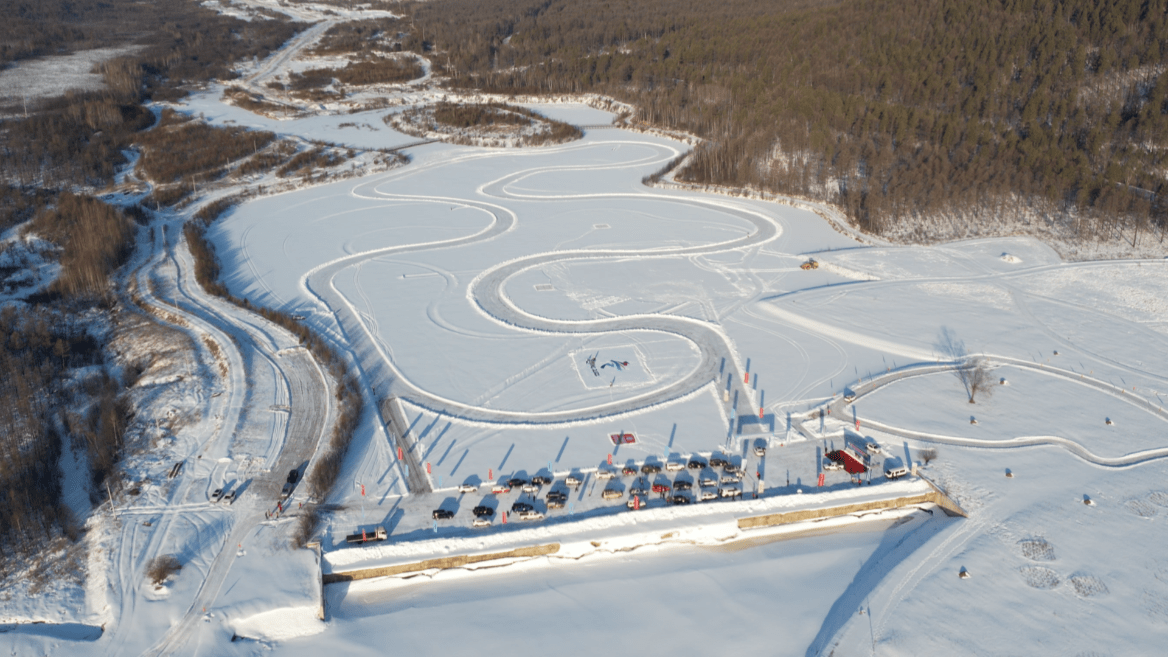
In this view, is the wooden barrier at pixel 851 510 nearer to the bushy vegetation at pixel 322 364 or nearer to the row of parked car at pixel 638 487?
the row of parked car at pixel 638 487

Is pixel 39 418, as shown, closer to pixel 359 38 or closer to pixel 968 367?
pixel 968 367

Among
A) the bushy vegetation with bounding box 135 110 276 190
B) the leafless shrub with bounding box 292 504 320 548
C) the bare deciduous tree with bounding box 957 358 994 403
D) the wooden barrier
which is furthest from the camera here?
the bushy vegetation with bounding box 135 110 276 190

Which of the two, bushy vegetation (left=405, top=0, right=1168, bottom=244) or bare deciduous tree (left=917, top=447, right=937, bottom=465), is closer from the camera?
bare deciduous tree (left=917, top=447, right=937, bottom=465)

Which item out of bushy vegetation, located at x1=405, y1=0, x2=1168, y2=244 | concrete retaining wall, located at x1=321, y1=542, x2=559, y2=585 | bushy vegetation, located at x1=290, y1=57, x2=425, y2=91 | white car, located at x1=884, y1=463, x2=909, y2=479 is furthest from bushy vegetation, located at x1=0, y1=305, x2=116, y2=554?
bushy vegetation, located at x1=290, y1=57, x2=425, y2=91

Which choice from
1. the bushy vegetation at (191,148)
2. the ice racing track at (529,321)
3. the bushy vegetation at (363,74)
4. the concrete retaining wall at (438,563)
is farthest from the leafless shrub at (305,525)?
the bushy vegetation at (363,74)

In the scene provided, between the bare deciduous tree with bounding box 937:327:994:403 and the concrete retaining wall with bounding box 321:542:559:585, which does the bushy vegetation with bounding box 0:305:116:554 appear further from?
the bare deciduous tree with bounding box 937:327:994:403

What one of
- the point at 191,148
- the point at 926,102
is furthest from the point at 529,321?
the point at 926,102

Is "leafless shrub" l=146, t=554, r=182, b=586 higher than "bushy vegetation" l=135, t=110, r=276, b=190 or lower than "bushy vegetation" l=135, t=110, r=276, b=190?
lower

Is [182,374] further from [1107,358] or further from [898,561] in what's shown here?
[1107,358]
